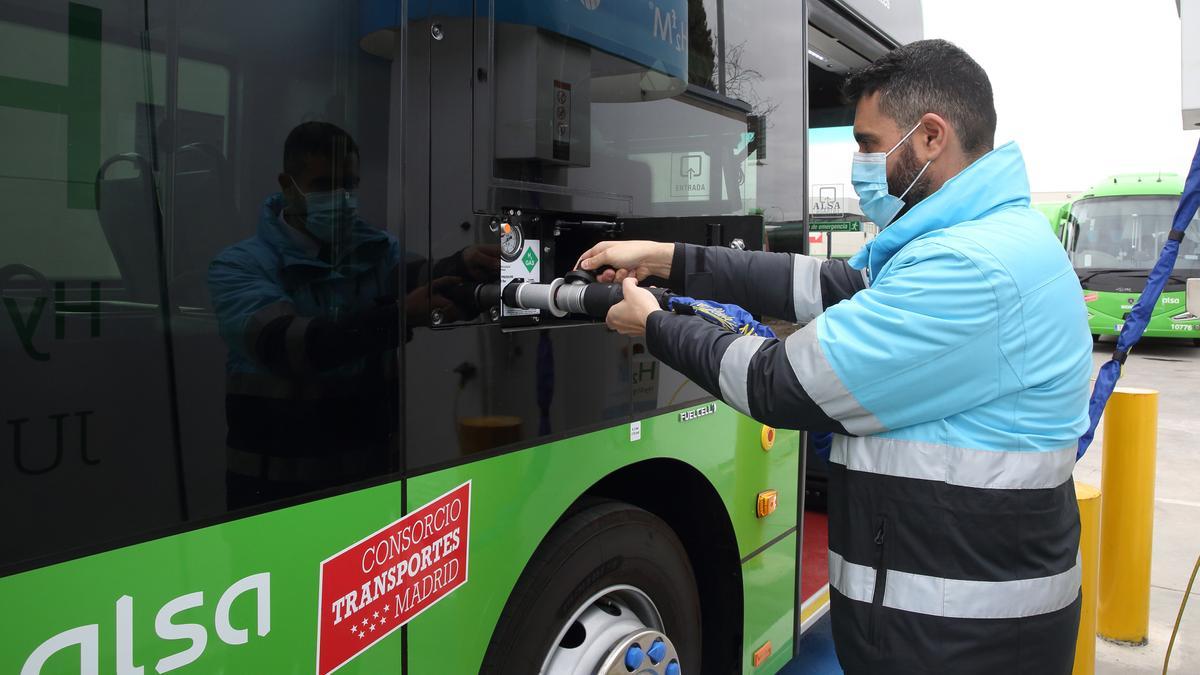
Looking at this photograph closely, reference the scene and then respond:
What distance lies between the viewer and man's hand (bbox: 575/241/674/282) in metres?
2.06

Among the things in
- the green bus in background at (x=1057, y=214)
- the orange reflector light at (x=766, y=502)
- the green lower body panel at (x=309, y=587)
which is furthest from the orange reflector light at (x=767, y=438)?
the green bus in background at (x=1057, y=214)

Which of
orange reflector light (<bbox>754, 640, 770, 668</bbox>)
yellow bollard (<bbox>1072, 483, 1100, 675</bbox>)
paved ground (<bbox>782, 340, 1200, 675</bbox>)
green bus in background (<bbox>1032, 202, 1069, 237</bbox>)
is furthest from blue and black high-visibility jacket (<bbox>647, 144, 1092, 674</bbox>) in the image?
green bus in background (<bbox>1032, 202, 1069, 237</bbox>)

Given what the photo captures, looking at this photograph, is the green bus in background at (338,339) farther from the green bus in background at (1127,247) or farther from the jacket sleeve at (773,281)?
the green bus in background at (1127,247)

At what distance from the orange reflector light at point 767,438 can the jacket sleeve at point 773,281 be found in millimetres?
584

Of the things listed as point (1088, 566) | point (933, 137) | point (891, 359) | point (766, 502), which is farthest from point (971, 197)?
point (1088, 566)

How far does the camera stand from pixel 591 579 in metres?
2.20

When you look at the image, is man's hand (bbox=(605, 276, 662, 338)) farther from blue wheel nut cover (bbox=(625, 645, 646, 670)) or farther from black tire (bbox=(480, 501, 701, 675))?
blue wheel nut cover (bbox=(625, 645, 646, 670))

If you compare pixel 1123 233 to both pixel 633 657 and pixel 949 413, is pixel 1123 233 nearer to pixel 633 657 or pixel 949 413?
pixel 633 657

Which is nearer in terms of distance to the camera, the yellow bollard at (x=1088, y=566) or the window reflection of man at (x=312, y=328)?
the window reflection of man at (x=312, y=328)

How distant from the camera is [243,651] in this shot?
4.36 ft

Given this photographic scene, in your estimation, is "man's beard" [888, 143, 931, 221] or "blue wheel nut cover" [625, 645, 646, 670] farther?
"blue wheel nut cover" [625, 645, 646, 670]

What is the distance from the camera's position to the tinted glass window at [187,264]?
108 centimetres

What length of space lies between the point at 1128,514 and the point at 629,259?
3.41m

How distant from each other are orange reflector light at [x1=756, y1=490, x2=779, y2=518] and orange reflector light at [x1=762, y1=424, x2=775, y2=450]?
0.15 m
